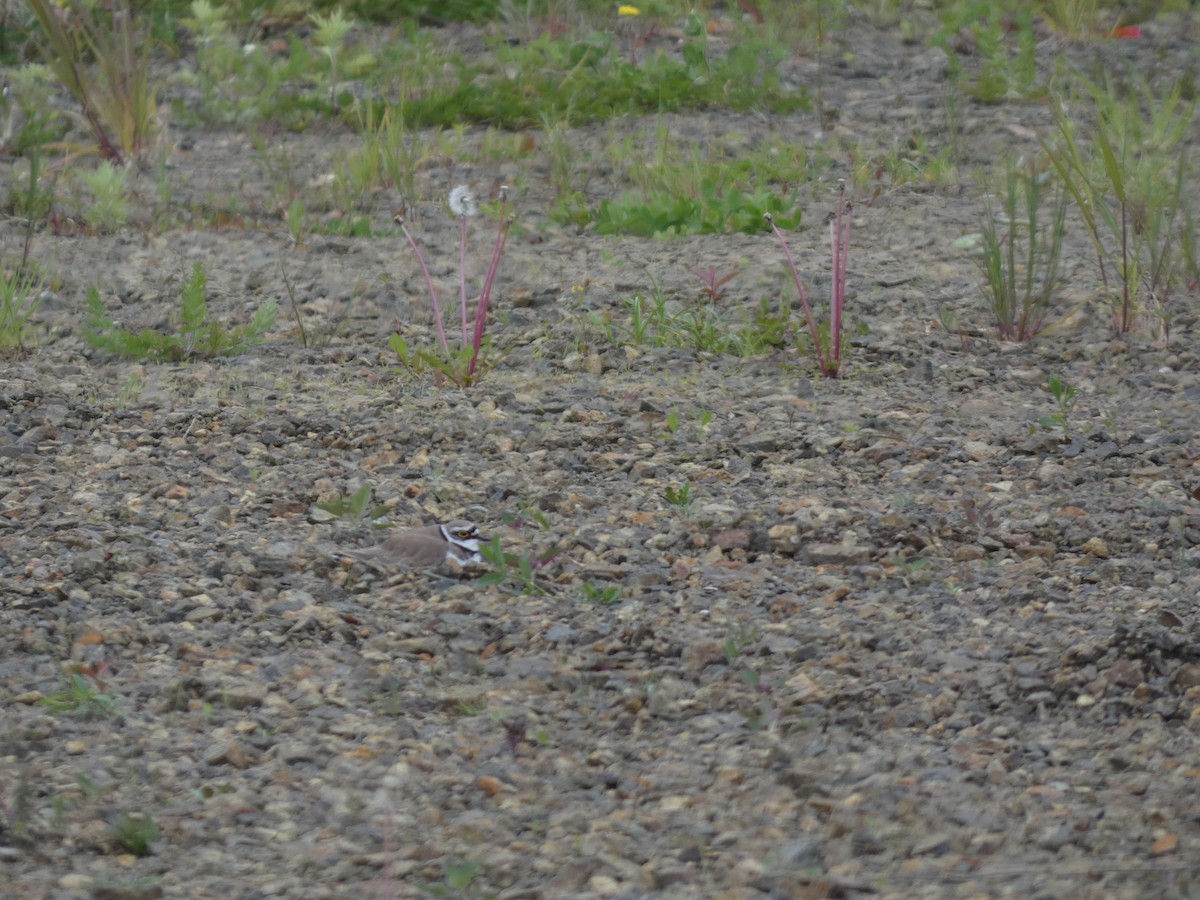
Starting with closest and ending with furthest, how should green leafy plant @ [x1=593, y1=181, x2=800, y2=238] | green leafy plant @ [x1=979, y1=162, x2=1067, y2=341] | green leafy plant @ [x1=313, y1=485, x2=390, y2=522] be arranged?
green leafy plant @ [x1=313, y1=485, x2=390, y2=522] < green leafy plant @ [x1=979, y1=162, x2=1067, y2=341] < green leafy plant @ [x1=593, y1=181, x2=800, y2=238]

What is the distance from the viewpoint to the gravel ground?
6.53 ft

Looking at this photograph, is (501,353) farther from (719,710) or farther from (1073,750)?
(1073,750)

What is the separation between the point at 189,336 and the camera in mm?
4094

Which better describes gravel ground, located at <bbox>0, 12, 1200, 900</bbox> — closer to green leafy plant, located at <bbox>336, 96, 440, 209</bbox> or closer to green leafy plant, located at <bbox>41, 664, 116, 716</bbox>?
green leafy plant, located at <bbox>41, 664, 116, 716</bbox>

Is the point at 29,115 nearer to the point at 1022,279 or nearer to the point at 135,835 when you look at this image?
the point at 1022,279

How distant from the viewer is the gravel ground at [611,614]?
199cm

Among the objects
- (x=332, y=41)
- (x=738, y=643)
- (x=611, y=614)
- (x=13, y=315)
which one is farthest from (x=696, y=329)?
(x=332, y=41)

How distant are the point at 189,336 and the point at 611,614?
1.93 m

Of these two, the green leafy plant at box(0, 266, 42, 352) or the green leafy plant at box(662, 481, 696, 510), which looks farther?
the green leafy plant at box(0, 266, 42, 352)

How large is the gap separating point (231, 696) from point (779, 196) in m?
3.27

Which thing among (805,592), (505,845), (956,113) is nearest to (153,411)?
(805,592)

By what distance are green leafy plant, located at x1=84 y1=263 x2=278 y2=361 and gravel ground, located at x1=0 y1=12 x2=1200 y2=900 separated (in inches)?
2.3

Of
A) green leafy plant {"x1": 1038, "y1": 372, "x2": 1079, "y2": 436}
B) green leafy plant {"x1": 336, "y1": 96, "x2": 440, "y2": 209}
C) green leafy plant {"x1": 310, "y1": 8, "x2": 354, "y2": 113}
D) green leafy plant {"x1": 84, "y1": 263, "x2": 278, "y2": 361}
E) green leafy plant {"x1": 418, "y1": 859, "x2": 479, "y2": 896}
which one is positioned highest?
green leafy plant {"x1": 310, "y1": 8, "x2": 354, "y2": 113}

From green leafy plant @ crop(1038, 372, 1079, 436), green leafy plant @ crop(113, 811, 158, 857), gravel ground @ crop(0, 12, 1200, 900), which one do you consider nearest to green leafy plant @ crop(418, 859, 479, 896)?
gravel ground @ crop(0, 12, 1200, 900)
